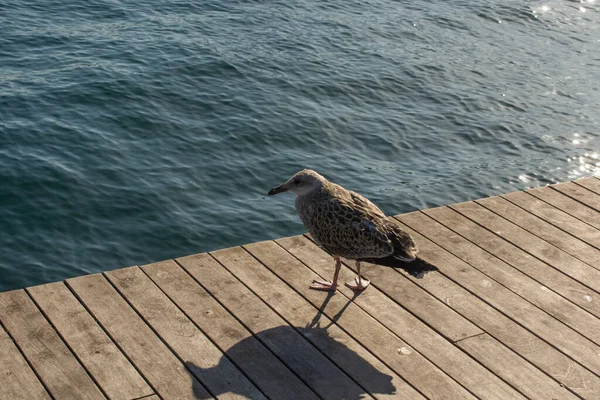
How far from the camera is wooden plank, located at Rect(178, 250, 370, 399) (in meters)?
6.13

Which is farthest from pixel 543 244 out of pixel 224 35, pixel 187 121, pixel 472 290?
pixel 224 35

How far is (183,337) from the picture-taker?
6.51 m

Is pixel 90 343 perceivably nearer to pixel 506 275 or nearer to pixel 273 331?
pixel 273 331

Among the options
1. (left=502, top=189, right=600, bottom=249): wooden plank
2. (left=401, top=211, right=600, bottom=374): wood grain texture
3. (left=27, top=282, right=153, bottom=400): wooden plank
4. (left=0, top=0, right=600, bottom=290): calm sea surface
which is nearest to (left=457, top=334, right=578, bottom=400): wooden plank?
(left=401, top=211, right=600, bottom=374): wood grain texture

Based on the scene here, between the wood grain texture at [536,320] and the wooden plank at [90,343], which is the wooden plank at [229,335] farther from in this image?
the wood grain texture at [536,320]

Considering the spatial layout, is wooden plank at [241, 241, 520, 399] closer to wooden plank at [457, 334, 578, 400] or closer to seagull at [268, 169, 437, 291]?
wooden plank at [457, 334, 578, 400]

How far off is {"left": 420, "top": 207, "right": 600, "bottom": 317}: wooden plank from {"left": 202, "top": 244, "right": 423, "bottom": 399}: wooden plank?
6.67 feet

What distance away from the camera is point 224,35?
62.6 feet

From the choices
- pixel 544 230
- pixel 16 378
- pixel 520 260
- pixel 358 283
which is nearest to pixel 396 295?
pixel 358 283

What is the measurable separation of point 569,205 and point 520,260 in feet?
5.29

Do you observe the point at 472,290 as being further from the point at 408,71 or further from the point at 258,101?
the point at 408,71

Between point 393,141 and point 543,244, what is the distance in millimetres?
6656

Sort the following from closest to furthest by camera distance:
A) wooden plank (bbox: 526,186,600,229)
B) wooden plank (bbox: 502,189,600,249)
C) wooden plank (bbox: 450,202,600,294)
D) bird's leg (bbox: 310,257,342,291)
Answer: bird's leg (bbox: 310,257,342,291)
wooden plank (bbox: 450,202,600,294)
wooden plank (bbox: 502,189,600,249)
wooden plank (bbox: 526,186,600,229)

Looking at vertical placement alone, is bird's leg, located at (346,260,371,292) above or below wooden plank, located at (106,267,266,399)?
above
